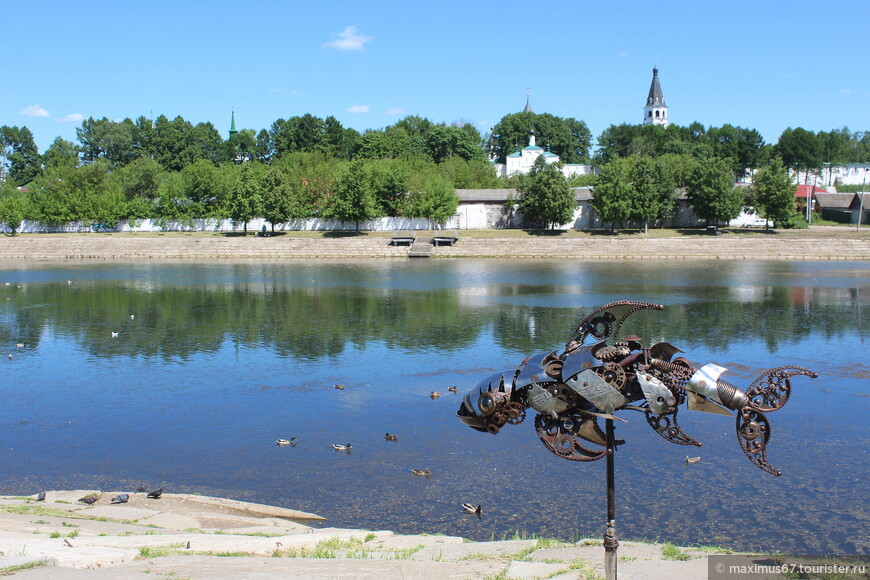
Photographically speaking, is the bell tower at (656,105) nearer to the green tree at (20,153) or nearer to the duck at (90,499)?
the green tree at (20,153)

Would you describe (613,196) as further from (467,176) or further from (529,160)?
(529,160)

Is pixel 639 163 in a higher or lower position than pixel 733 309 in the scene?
higher

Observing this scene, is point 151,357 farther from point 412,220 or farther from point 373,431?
point 412,220

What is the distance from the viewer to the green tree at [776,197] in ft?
258

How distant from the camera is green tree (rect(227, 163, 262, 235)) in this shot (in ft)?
277

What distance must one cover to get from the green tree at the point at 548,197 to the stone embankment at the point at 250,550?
2799 inches

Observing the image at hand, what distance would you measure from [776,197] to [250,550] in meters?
78.4

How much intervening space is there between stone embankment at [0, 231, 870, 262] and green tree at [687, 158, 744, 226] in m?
3.57

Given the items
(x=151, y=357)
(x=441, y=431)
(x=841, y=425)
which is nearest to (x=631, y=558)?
(x=441, y=431)

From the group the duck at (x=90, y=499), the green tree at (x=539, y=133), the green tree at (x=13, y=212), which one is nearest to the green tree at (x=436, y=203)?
the green tree at (x=13, y=212)

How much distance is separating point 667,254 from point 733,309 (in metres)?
32.9

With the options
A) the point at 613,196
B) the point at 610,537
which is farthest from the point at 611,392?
the point at 613,196

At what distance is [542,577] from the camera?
30.6 ft

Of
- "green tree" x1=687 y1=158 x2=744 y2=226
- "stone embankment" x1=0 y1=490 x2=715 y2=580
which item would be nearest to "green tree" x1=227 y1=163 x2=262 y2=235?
"green tree" x1=687 y1=158 x2=744 y2=226
